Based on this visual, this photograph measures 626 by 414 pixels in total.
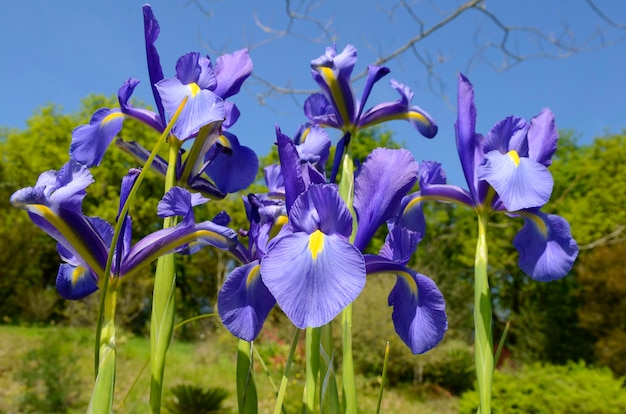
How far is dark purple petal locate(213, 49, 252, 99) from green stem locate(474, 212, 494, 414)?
713 millimetres

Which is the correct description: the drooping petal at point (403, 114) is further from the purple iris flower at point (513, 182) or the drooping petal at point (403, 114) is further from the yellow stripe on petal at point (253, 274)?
the yellow stripe on petal at point (253, 274)

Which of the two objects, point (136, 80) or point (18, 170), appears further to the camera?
point (18, 170)

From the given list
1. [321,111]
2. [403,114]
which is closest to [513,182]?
[403,114]

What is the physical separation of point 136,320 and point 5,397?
9.42m

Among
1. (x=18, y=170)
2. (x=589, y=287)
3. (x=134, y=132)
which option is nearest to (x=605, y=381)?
(x=589, y=287)

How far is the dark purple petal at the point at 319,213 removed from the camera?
778mm

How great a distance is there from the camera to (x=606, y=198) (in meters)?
15.0

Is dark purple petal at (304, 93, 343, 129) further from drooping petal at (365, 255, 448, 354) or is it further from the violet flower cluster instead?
drooping petal at (365, 255, 448, 354)

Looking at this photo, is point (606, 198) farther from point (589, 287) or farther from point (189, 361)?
point (189, 361)

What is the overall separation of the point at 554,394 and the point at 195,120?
17.8 ft

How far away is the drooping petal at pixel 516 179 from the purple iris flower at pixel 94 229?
0.66m

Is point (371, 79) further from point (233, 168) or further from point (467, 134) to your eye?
point (233, 168)

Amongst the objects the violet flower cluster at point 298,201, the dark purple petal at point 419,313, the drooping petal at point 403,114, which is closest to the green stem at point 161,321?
the violet flower cluster at point 298,201

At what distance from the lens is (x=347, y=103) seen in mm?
1536
